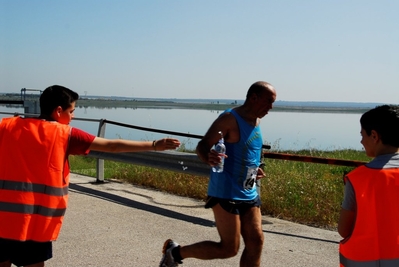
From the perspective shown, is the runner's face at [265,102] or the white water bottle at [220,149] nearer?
the white water bottle at [220,149]

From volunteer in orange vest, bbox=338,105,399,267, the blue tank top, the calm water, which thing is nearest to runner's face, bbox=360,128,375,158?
volunteer in orange vest, bbox=338,105,399,267

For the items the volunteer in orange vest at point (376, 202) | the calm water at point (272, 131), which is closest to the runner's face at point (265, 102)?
the volunteer in orange vest at point (376, 202)

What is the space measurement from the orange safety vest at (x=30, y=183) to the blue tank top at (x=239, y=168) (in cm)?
146

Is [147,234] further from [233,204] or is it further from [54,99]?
[54,99]

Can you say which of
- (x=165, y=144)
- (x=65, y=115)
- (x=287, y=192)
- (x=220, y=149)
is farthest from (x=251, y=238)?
(x=287, y=192)

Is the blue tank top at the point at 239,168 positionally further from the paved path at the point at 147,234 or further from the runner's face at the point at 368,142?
the runner's face at the point at 368,142

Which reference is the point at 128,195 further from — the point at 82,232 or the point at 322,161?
the point at 322,161

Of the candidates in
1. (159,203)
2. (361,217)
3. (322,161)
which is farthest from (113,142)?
(159,203)

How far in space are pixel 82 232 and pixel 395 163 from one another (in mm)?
4735

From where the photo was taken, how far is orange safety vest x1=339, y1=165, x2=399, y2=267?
322cm

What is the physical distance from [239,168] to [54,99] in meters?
1.65

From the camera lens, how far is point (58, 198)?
4027 mm

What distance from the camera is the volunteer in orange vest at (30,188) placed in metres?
3.96

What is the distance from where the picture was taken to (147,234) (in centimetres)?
710
